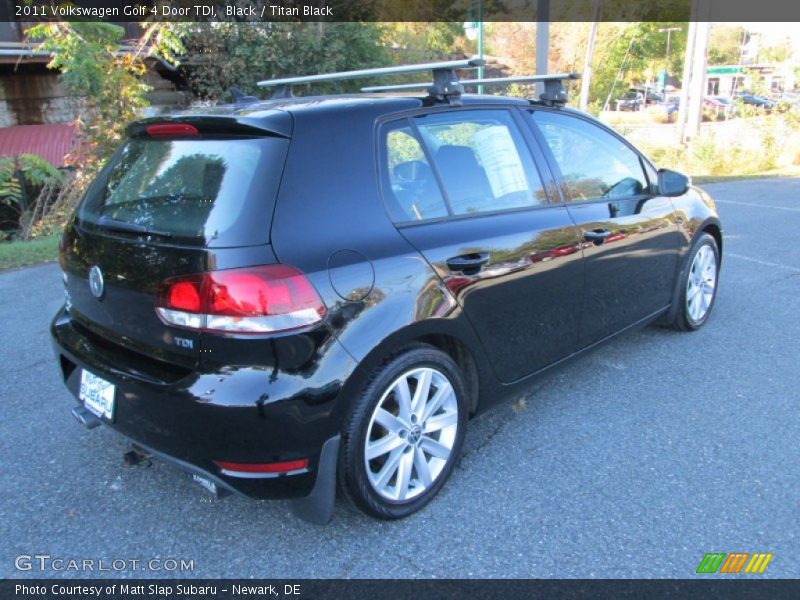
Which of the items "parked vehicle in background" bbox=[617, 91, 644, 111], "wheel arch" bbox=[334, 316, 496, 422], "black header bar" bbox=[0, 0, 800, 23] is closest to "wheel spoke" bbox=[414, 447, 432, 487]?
"wheel arch" bbox=[334, 316, 496, 422]

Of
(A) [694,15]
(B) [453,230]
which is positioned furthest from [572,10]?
(B) [453,230]

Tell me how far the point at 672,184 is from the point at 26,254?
666cm

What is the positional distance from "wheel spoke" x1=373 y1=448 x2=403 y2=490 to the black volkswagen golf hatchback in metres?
0.01

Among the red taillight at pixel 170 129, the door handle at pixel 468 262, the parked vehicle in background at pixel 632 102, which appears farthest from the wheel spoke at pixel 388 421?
the parked vehicle in background at pixel 632 102

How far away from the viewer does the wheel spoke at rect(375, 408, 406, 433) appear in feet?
8.14

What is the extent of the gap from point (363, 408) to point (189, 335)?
678mm

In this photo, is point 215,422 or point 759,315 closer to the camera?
point 215,422

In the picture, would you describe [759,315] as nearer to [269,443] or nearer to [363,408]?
[363,408]

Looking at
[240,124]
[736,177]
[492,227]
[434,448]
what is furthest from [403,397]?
[736,177]

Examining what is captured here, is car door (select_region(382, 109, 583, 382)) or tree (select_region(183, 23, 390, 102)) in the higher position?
tree (select_region(183, 23, 390, 102))

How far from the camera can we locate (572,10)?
2997 centimetres

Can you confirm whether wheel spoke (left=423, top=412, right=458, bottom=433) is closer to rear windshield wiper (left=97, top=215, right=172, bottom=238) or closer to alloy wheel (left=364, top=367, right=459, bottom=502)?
alloy wheel (left=364, top=367, right=459, bottom=502)

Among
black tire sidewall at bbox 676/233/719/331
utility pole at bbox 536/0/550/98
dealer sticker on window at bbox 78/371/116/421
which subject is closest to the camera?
dealer sticker on window at bbox 78/371/116/421

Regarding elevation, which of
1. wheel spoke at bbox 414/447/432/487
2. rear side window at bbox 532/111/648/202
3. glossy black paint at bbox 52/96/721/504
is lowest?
wheel spoke at bbox 414/447/432/487
